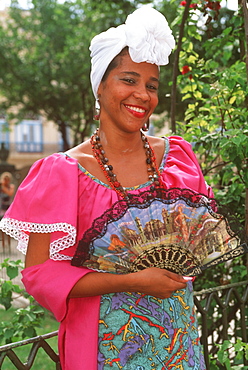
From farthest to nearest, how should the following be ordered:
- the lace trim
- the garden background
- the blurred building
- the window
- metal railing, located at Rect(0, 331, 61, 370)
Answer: the window < the blurred building < the garden background < metal railing, located at Rect(0, 331, 61, 370) < the lace trim

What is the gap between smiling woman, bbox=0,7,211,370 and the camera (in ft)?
5.63

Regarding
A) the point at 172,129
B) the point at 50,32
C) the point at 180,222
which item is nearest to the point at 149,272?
the point at 180,222

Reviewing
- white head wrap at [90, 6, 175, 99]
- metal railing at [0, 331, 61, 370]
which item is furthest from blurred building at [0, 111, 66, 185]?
white head wrap at [90, 6, 175, 99]

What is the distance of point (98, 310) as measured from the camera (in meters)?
1.77

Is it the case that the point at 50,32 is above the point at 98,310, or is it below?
above

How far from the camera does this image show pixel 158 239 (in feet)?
5.55

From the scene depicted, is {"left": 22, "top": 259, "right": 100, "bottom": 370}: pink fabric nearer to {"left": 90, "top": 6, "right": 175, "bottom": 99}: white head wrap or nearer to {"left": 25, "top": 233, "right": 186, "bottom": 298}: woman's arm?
{"left": 25, "top": 233, "right": 186, "bottom": 298}: woman's arm

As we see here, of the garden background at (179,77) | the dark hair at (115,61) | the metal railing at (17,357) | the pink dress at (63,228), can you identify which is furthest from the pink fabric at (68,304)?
the dark hair at (115,61)

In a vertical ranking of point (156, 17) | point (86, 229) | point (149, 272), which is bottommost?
point (149, 272)

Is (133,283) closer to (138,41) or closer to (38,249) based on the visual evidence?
(38,249)

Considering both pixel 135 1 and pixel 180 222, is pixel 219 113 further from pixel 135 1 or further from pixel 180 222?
pixel 135 1

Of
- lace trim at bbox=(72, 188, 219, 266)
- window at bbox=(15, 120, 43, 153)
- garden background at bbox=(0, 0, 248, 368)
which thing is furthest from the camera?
window at bbox=(15, 120, 43, 153)

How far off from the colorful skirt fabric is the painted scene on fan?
13 cm

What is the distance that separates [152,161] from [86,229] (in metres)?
0.42
